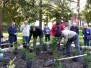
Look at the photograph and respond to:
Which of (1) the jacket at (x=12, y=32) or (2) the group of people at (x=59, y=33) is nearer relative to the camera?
(2) the group of people at (x=59, y=33)

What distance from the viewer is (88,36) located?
12.2 m

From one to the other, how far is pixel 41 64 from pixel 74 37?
1764 millimetres

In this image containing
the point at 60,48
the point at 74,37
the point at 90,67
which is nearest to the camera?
the point at 90,67

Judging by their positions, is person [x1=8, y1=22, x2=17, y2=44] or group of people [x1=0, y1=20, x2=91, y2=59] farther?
person [x1=8, y1=22, x2=17, y2=44]

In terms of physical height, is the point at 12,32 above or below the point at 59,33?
below

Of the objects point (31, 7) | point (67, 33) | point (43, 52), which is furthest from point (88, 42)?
point (31, 7)

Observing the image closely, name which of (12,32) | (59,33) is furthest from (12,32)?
(59,33)

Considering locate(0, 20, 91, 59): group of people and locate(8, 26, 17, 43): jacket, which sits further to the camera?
locate(8, 26, 17, 43): jacket

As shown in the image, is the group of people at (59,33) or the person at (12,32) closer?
the group of people at (59,33)

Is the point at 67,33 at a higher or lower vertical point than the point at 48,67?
higher

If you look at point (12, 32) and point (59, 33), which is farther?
point (12, 32)

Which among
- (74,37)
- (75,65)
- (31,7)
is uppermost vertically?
(31,7)

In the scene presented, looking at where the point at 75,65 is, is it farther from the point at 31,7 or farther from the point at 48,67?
the point at 31,7

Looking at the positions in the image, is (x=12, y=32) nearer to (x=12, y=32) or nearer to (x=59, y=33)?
(x=12, y=32)
